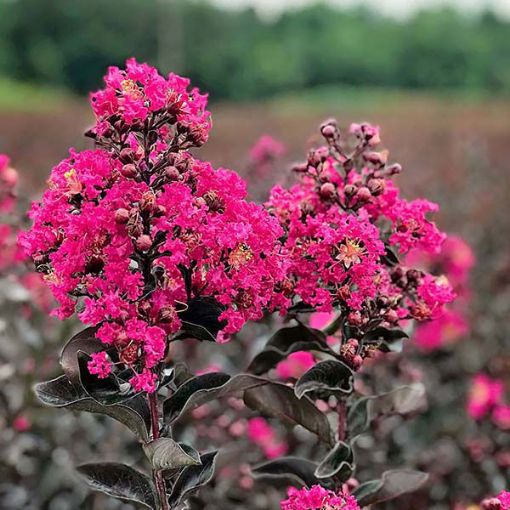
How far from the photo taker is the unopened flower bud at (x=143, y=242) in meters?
1.64

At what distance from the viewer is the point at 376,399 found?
237 cm

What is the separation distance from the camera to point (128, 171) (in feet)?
5.50

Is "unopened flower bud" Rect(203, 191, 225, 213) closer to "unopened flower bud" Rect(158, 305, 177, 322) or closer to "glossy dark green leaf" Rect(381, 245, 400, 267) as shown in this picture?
"unopened flower bud" Rect(158, 305, 177, 322)

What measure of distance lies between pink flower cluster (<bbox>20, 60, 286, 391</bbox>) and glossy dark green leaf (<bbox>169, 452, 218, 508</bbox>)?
269 millimetres

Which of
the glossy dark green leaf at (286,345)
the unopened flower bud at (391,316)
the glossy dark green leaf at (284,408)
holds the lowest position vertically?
the glossy dark green leaf at (284,408)

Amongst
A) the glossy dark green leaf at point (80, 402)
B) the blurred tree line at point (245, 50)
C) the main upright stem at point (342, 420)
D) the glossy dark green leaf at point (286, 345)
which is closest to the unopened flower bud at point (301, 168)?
the glossy dark green leaf at point (286, 345)

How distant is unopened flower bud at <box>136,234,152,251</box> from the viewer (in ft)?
5.39

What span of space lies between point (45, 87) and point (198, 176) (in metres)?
30.0

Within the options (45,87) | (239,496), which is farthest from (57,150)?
(45,87)

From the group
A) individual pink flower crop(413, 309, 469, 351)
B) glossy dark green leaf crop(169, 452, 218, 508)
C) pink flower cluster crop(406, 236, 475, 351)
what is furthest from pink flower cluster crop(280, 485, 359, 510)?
individual pink flower crop(413, 309, 469, 351)

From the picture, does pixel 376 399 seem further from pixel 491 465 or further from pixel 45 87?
pixel 45 87

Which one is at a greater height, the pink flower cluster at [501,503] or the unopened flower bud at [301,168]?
the unopened flower bud at [301,168]

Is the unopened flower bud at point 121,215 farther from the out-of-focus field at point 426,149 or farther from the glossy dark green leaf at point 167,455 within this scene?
the out-of-focus field at point 426,149

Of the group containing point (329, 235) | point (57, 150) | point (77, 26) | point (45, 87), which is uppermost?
point (77, 26)
